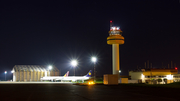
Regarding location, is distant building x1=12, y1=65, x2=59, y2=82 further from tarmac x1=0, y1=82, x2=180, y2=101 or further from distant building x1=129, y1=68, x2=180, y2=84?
tarmac x1=0, y1=82, x2=180, y2=101

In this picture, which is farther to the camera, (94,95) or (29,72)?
(29,72)

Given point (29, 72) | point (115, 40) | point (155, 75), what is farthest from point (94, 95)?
point (29, 72)

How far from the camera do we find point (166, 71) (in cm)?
10594

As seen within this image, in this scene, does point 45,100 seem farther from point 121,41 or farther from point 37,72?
point 37,72

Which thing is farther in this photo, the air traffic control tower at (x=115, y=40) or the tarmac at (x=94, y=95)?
the air traffic control tower at (x=115, y=40)

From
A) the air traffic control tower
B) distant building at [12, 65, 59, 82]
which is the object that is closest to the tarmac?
the air traffic control tower

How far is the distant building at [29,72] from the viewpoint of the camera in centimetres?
10769

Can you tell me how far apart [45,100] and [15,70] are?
309ft

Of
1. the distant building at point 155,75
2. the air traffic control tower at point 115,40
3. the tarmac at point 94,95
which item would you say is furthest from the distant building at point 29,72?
the tarmac at point 94,95

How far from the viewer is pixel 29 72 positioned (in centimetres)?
11100

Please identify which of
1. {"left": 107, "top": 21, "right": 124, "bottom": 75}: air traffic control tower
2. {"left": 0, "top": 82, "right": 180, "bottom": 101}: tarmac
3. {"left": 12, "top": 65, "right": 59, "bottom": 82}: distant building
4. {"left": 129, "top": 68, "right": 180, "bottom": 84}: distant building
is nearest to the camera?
{"left": 0, "top": 82, "right": 180, "bottom": 101}: tarmac

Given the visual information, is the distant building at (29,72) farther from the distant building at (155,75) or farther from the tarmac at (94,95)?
the tarmac at (94,95)

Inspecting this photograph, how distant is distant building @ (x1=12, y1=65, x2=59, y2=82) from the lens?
10769cm

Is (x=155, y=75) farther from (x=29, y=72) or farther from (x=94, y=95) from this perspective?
(x=94, y=95)
